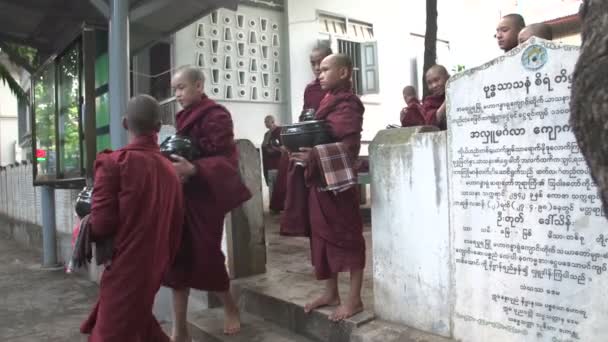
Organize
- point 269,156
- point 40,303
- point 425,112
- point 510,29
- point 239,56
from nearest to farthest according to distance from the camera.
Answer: point 510,29 < point 425,112 < point 40,303 < point 269,156 < point 239,56

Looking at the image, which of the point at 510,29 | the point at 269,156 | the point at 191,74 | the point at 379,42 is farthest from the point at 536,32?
the point at 379,42

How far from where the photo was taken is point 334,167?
2822 mm

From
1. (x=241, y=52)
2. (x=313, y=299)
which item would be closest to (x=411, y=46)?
(x=241, y=52)

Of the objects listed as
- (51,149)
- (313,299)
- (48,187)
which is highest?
(51,149)

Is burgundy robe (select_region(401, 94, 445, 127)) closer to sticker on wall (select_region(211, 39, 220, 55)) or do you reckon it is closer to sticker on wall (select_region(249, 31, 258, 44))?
sticker on wall (select_region(211, 39, 220, 55))

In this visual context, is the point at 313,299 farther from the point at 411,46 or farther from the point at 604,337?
the point at 411,46

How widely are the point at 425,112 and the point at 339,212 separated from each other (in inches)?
58.7

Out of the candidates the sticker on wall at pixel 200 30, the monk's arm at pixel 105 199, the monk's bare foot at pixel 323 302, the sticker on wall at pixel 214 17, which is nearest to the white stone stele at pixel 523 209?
the monk's bare foot at pixel 323 302

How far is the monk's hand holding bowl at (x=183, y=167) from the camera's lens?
293 centimetres

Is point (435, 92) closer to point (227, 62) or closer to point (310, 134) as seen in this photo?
point (310, 134)

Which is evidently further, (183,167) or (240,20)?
(240,20)

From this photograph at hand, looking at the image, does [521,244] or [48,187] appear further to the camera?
[48,187]

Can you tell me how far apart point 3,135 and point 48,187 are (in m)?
17.8

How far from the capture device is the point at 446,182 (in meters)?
2.57
